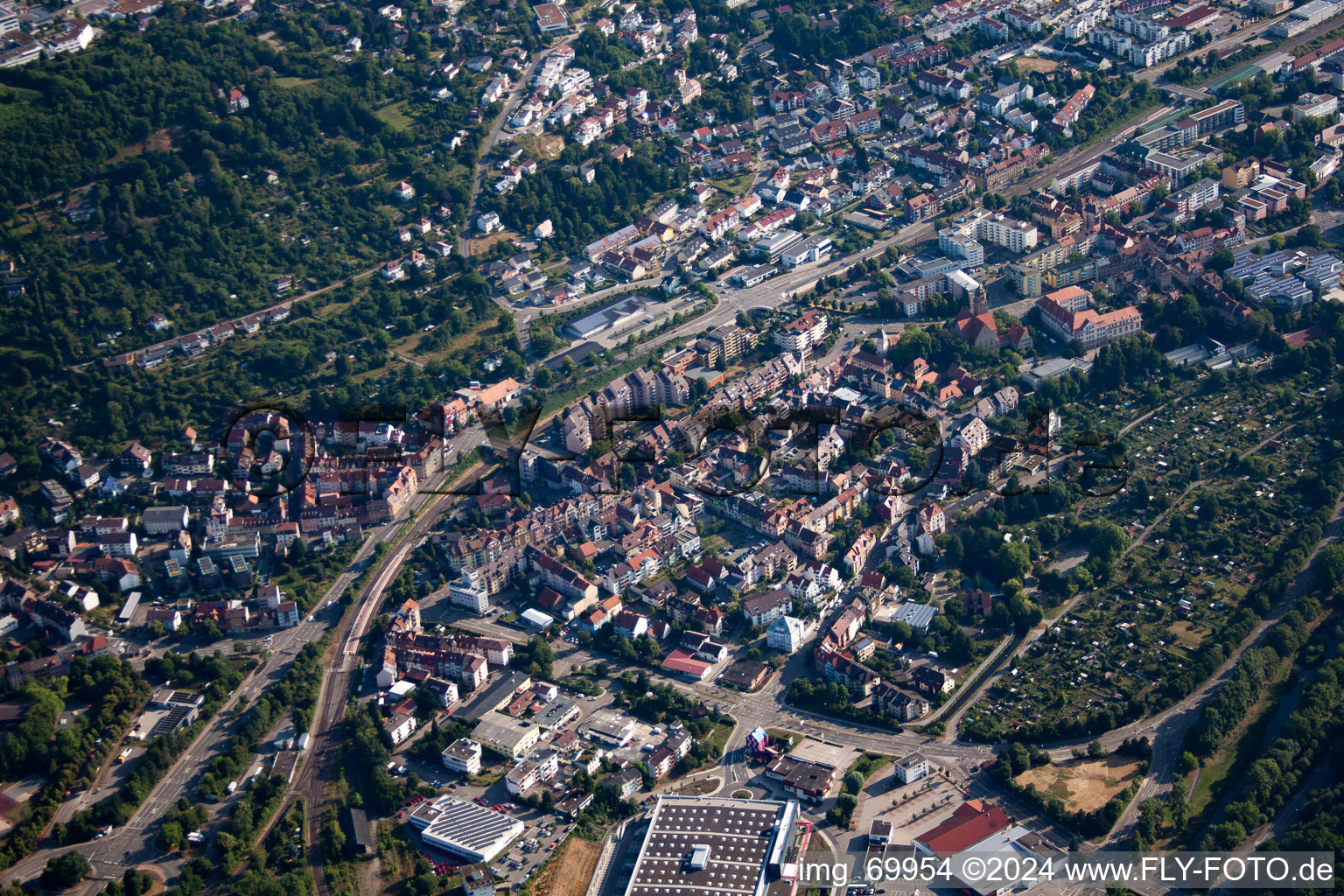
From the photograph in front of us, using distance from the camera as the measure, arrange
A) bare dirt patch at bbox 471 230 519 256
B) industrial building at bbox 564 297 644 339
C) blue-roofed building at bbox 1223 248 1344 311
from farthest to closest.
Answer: bare dirt patch at bbox 471 230 519 256 → industrial building at bbox 564 297 644 339 → blue-roofed building at bbox 1223 248 1344 311

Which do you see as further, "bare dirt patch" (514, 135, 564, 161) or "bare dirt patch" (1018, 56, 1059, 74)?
"bare dirt patch" (1018, 56, 1059, 74)

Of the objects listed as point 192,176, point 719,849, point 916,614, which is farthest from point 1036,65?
point 719,849

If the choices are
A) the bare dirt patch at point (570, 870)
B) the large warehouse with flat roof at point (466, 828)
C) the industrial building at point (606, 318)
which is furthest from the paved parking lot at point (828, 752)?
the industrial building at point (606, 318)

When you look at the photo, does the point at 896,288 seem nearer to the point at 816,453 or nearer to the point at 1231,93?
the point at 816,453

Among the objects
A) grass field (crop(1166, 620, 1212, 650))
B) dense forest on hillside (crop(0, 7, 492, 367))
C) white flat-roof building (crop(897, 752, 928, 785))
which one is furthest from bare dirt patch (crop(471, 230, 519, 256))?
grass field (crop(1166, 620, 1212, 650))

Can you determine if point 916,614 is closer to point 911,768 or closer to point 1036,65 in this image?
point 911,768

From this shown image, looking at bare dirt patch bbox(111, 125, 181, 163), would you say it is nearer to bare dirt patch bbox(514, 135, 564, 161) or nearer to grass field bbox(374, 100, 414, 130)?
grass field bbox(374, 100, 414, 130)

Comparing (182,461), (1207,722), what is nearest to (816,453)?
(1207,722)
